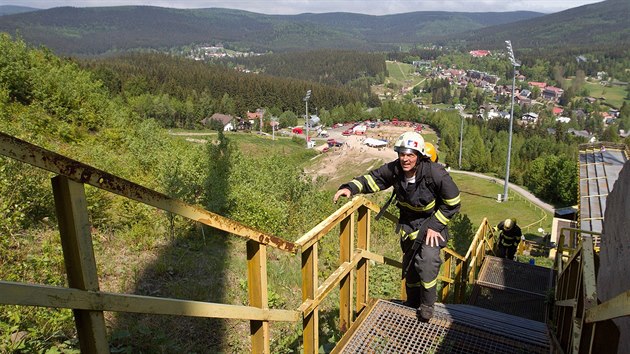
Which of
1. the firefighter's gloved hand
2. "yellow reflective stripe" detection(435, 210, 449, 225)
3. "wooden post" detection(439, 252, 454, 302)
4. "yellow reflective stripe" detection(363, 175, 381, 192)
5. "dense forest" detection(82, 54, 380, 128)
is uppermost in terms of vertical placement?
"yellow reflective stripe" detection(363, 175, 381, 192)

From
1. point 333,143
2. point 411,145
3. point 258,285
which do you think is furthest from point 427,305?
point 333,143

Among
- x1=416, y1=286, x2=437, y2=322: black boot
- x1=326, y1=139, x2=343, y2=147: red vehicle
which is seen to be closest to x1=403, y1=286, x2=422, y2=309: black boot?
x1=416, y1=286, x2=437, y2=322: black boot

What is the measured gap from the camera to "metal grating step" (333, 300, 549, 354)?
3.72 meters

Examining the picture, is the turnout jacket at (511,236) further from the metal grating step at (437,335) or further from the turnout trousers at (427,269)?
the turnout trousers at (427,269)

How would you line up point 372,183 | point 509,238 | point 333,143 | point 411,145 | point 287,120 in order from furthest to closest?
point 287,120
point 333,143
point 509,238
point 372,183
point 411,145

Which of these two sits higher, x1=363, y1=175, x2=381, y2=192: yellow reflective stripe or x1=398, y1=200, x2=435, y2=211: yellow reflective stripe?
x1=363, y1=175, x2=381, y2=192: yellow reflective stripe

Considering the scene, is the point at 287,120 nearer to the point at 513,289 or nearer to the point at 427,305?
the point at 513,289

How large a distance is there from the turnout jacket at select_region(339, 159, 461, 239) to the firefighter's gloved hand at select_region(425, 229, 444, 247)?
4 cm

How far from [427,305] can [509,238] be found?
25.3ft

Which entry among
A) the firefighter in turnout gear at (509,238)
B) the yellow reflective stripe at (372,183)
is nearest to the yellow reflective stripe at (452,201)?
the yellow reflective stripe at (372,183)

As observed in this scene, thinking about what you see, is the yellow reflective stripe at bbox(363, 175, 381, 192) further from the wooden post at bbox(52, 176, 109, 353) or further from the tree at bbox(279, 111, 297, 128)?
the tree at bbox(279, 111, 297, 128)

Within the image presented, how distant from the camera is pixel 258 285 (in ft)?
9.06

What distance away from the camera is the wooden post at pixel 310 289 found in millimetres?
3217

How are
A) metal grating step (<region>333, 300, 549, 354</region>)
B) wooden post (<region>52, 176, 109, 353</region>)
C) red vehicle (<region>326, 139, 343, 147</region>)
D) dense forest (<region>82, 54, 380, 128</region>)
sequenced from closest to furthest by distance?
wooden post (<region>52, 176, 109, 353</region>) → metal grating step (<region>333, 300, 549, 354</region>) → red vehicle (<region>326, 139, 343, 147</region>) → dense forest (<region>82, 54, 380, 128</region>)
